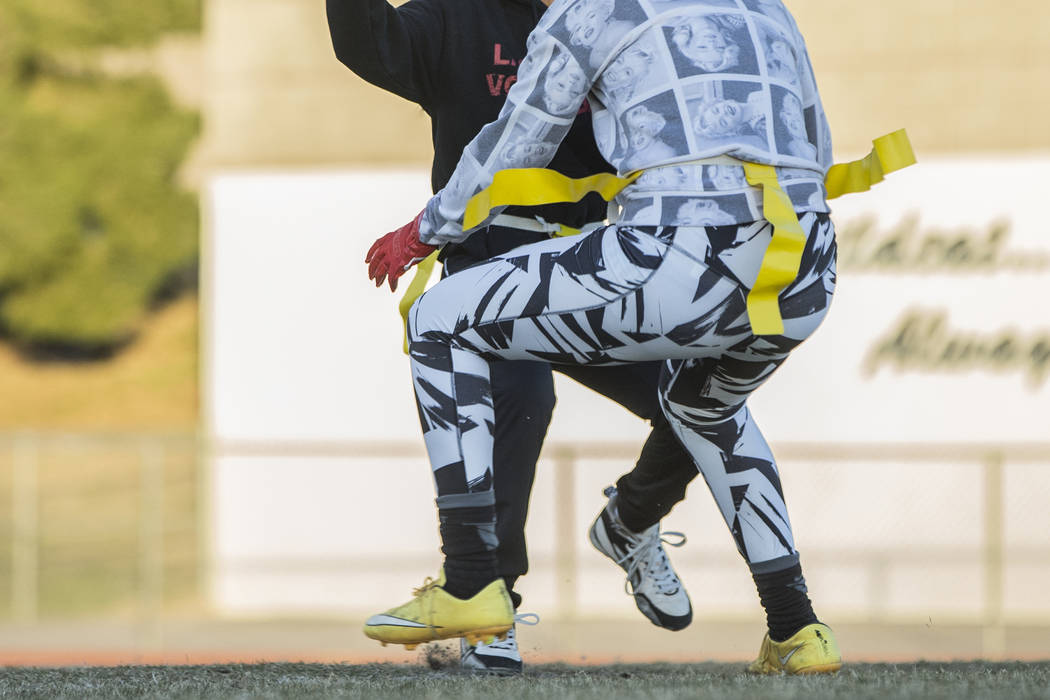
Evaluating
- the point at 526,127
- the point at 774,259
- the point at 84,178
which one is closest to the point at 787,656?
the point at 774,259

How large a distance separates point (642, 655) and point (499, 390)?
580 cm

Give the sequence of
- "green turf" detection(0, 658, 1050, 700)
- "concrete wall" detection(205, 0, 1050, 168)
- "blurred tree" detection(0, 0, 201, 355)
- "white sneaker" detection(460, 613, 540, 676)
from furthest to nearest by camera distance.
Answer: "blurred tree" detection(0, 0, 201, 355)
"concrete wall" detection(205, 0, 1050, 168)
"white sneaker" detection(460, 613, 540, 676)
"green turf" detection(0, 658, 1050, 700)

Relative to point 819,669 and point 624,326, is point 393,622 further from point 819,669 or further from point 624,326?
point 819,669

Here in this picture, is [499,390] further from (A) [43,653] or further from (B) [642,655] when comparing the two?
(A) [43,653]

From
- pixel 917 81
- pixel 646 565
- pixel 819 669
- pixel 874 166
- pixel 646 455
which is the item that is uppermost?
pixel 917 81

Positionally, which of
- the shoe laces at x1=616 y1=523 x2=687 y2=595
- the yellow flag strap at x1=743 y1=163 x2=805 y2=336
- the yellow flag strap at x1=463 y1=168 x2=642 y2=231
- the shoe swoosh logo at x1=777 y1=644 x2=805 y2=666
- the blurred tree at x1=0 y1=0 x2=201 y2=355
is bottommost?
the shoe swoosh logo at x1=777 y1=644 x2=805 y2=666

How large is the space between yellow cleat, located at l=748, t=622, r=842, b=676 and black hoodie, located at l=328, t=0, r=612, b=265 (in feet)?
3.90

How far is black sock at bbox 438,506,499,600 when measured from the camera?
2.76 m

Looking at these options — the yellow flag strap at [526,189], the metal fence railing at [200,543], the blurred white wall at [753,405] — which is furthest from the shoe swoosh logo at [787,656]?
the blurred white wall at [753,405]

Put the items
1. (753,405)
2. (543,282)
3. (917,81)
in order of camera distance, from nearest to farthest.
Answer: (543,282) → (753,405) → (917,81)

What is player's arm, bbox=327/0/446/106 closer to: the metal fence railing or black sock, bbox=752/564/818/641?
black sock, bbox=752/564/818/641

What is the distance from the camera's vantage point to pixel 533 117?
2.71m

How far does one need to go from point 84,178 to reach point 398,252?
2340cm

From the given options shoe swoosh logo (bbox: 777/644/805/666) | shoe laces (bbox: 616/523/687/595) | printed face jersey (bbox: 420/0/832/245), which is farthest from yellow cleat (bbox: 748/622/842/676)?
printed face jersey (bbox: 420/0/832/245)
